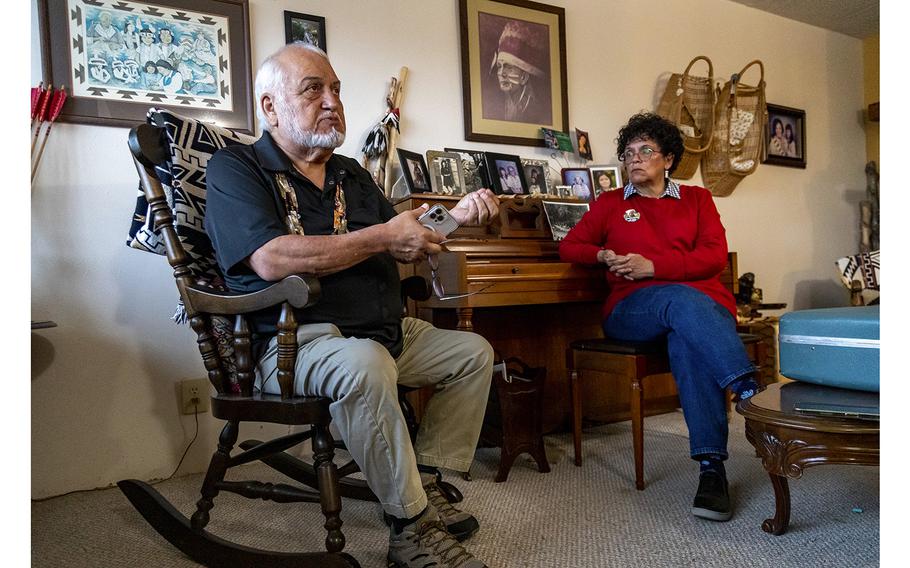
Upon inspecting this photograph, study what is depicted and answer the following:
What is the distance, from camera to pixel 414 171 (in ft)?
8.31

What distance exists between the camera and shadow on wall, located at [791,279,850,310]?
4109 millimetres

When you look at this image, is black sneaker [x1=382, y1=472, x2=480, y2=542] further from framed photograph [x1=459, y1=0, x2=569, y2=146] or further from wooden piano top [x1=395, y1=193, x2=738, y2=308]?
framed photograph [x1=459, y1=0, x2=569, y2=146]

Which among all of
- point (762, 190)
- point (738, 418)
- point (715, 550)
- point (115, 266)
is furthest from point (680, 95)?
point (115, 266)

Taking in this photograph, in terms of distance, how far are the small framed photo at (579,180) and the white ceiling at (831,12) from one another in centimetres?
186

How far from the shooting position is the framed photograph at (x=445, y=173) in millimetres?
2592

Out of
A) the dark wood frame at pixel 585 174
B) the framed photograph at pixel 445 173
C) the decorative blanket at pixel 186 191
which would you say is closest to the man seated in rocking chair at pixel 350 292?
the decorative blanket at pixel 186 191

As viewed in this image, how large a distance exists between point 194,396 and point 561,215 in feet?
5.48

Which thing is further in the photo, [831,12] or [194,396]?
[831,12]

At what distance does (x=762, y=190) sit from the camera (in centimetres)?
390

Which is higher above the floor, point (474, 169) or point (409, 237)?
point (474, 169)

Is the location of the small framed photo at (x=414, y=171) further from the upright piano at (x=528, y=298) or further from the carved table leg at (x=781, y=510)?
the carved table leg at (x=781, y=510)

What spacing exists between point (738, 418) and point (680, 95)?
5.84ft

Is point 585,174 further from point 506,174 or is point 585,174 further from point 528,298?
point 528,298

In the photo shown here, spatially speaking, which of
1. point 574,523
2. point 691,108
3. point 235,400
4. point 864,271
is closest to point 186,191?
point 235,400
